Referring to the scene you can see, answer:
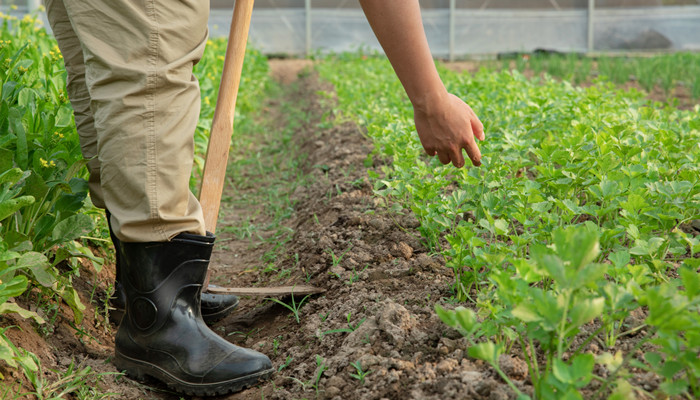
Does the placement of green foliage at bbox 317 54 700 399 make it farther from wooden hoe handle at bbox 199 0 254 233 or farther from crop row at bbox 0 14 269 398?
crop row at bbox 0 14 269 398

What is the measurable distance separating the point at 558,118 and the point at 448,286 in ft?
5.03

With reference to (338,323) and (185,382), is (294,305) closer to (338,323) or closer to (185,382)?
(338,323)

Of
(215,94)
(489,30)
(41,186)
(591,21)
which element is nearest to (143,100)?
(41,186)

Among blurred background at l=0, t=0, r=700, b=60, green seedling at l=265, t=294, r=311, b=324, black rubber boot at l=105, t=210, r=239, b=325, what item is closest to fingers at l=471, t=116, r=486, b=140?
green seedling at l=265, t=294, r=311, b=324

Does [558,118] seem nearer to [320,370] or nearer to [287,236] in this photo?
[287,236]

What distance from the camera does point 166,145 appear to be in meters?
1.51

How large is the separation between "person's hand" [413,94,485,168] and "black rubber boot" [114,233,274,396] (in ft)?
2.14

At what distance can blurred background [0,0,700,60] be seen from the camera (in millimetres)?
12430

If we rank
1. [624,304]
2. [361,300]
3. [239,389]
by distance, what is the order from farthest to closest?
[361,300] < [239,389] < [624,304]

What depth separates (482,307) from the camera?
1388 millimetres

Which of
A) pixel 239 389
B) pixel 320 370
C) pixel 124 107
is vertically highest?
pixel 124 107

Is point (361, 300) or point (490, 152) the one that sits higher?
point (490, 152)

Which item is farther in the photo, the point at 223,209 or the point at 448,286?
the point at 223,209

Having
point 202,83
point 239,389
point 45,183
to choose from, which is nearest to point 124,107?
point 45,183
